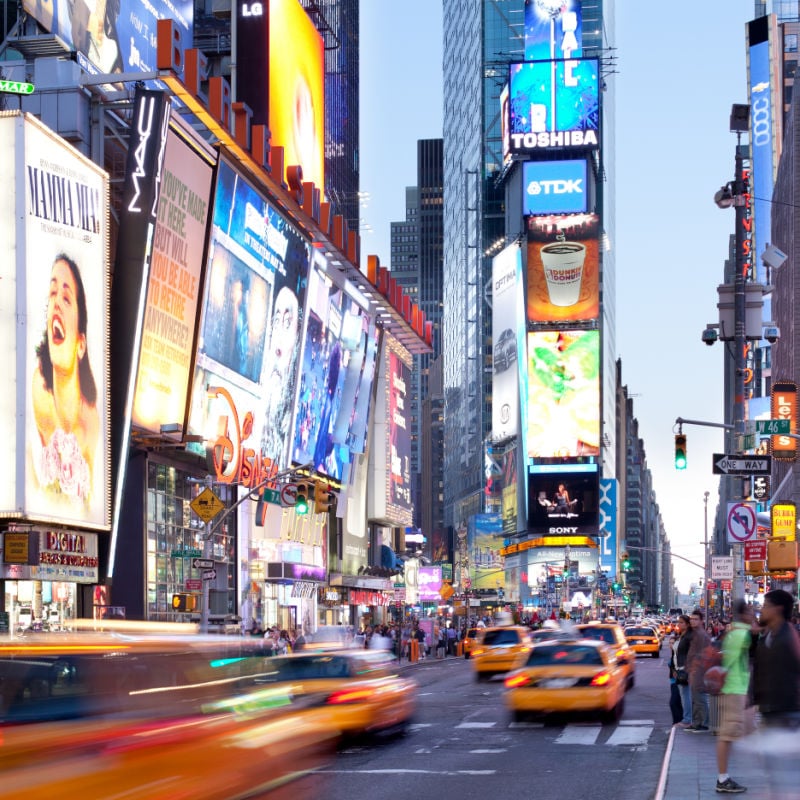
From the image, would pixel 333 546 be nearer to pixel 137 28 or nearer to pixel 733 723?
pixel 137 28

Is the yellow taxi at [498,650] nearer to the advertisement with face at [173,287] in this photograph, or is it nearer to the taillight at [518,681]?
the advertisement with face at [173,287]

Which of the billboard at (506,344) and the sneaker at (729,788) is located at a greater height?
the billboard at (506,344)

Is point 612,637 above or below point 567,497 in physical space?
below

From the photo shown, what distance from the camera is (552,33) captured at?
164m

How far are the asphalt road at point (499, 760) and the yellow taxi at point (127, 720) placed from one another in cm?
482

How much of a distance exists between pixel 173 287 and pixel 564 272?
4406 inches

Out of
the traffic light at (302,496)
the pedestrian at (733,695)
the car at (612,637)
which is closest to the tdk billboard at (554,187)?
the traffic light at (302,496)

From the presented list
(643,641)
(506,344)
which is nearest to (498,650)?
(643,641)

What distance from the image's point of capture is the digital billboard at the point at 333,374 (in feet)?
206

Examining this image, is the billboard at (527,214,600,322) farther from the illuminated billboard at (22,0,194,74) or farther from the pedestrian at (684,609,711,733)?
the pedestrian at (684,609,711,733)

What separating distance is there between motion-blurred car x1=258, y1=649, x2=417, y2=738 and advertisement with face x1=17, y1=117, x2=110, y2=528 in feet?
59.6

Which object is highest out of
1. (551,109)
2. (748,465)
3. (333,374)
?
(551,109)

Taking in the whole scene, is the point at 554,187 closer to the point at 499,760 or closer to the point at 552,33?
the point at 552,33

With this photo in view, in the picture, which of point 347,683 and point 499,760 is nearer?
point 499,760
